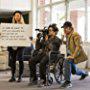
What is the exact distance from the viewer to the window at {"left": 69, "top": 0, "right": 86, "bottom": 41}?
1080cm

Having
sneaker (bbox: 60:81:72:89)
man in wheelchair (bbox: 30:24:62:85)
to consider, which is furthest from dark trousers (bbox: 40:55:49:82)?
sneaker (bbox: 60:81:72:89)

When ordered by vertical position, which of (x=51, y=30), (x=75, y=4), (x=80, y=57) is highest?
(x=75, y=4)

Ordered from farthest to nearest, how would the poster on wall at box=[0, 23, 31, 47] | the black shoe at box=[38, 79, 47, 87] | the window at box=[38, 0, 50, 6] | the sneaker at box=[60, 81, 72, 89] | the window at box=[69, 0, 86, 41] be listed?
the window at box=[38, 0, 50, 6]
the window at box=[69, 0, 86, 41]
the poster on wall at box=[0, 23, 31, 47]
the black shoe at box=[38, 79, 47, 87]
the sneaker at box=[60, 81, 72, 89]

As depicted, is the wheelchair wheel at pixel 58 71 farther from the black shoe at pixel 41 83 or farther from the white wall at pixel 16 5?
the white wall at pixel 16 5

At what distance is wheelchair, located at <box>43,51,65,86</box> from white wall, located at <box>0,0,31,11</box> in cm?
633

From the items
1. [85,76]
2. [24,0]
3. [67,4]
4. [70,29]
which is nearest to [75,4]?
[67,4]

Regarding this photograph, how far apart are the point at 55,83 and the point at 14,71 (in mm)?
929

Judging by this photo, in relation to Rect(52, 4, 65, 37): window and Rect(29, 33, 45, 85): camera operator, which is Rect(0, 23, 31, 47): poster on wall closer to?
Rect(29, 33, 45, 85): camera operator

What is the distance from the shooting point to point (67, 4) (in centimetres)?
1115

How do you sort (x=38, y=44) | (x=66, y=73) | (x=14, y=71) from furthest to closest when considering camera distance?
(x=14, y=71)
(x=38, y=44)
(x=66, y=73)

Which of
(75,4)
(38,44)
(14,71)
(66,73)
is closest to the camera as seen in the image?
(66,73)

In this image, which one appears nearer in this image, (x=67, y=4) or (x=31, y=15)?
(x=67, y=4)

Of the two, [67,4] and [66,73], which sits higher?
[67,4]

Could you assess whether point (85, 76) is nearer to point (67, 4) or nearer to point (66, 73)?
point (66, 73)
